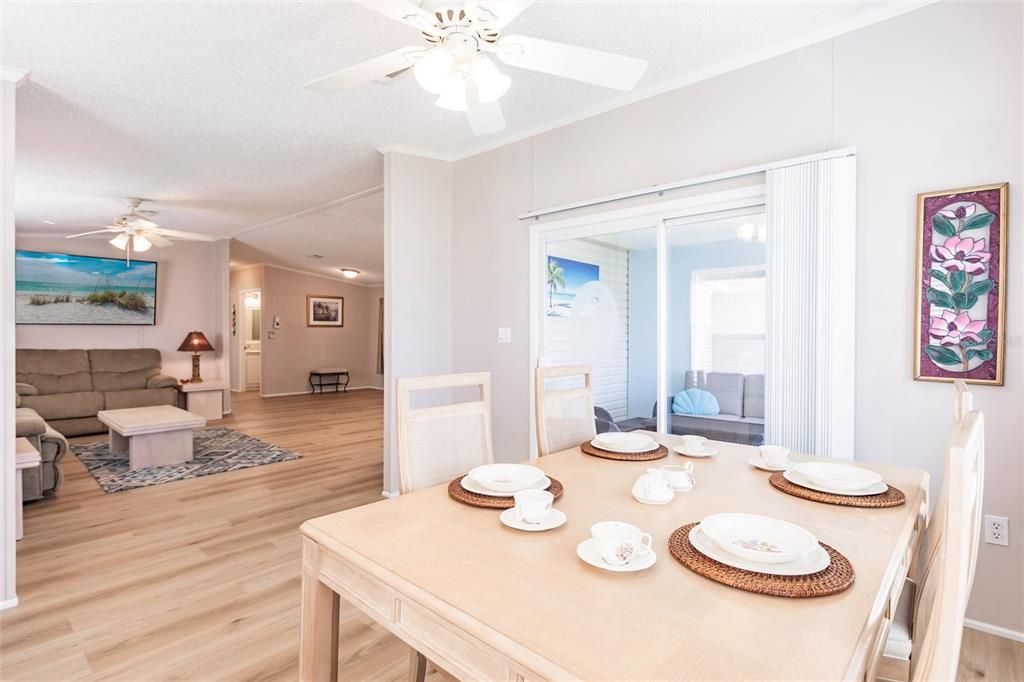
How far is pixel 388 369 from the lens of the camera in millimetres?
3854

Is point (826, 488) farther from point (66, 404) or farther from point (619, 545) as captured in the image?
point (66, 404)

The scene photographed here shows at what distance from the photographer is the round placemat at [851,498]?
4.36 ft

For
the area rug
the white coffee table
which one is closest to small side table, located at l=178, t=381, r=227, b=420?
the area rug

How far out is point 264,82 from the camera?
2.83 m

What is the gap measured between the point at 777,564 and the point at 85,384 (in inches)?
293

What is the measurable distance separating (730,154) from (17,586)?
4029 mm

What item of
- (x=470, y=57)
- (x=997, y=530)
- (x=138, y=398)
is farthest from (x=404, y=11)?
(x=138, y=398)

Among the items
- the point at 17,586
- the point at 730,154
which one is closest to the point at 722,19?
the point at 730,154

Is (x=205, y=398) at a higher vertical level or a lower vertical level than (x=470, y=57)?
lower

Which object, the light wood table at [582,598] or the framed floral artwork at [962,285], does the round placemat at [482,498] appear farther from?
the framed floral artwork at [962,285]

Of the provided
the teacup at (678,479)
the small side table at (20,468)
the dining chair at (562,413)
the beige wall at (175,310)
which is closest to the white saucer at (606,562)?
the teacup at (678,479)

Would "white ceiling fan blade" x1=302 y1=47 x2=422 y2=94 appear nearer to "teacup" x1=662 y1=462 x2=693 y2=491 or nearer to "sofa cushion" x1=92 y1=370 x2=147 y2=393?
"teacup" x1=662 y1=462 x2=693 y2=491

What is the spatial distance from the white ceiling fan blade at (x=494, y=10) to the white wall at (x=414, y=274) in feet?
7.70

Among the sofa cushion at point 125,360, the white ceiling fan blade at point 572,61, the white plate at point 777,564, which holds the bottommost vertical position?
the white plate at point 777,564
